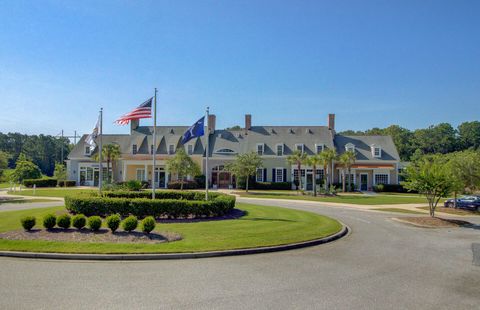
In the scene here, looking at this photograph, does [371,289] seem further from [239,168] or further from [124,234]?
[239,168]

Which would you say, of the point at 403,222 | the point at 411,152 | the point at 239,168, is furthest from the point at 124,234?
the point at 411,152

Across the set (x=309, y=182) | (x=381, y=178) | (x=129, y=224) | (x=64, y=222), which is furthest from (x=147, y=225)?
(x=381, y=178)

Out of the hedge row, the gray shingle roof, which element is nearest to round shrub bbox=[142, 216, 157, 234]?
the hedge row

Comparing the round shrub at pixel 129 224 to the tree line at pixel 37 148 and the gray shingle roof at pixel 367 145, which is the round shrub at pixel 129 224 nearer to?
the gray shingle roof at pixel 367 145

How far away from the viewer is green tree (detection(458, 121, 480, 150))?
304ft

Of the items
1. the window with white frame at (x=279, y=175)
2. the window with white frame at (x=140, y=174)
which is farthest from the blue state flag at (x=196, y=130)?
the window with white frame at (x=140, y=174)

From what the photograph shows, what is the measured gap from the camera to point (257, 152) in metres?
53.1

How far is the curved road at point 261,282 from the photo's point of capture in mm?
7059

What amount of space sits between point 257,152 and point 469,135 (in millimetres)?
69720

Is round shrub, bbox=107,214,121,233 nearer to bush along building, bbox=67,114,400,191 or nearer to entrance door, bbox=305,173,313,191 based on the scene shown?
bush along building, bbox=67,114,400,191

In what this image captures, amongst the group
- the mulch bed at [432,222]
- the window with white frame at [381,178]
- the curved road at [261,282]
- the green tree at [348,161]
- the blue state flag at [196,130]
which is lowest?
the mulch bed at [432,222]

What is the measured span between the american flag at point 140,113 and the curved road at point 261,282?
34.6ft

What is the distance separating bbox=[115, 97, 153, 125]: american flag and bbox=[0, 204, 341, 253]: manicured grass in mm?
6477

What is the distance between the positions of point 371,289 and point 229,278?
3.19m
